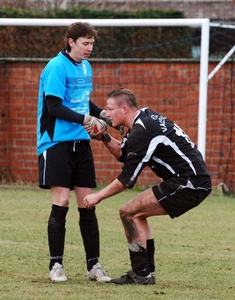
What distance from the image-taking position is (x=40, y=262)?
6.95 meters

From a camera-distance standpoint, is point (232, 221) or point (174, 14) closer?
point (232, 221)

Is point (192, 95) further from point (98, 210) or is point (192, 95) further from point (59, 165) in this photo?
point (59, 165)

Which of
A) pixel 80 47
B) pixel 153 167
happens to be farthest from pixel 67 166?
pixel 80 47

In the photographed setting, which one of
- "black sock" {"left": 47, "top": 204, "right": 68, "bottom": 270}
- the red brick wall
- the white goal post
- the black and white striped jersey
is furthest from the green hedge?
the black and white striped jersey

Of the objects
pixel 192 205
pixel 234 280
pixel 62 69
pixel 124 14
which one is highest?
pixel 124 14

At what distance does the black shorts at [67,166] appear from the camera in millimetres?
6203

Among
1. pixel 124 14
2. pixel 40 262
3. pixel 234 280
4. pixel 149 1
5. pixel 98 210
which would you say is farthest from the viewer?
pixel 149 1

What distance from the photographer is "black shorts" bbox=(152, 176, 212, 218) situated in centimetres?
590

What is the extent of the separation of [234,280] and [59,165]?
1.69m

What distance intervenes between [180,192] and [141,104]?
6.64 metres

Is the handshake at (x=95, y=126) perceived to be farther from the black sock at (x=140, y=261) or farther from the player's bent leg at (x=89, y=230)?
the black sock at (x=140, y=261)

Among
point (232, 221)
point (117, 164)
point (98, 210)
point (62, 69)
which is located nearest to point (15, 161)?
point (117, 164)

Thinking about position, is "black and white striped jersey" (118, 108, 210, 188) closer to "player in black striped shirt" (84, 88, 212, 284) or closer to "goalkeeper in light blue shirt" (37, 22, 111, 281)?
"player in black striped shirt" (84, 88, 212, 284)

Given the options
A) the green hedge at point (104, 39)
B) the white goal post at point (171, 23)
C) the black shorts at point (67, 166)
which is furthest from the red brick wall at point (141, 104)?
the black shorts at point (67, 166)
